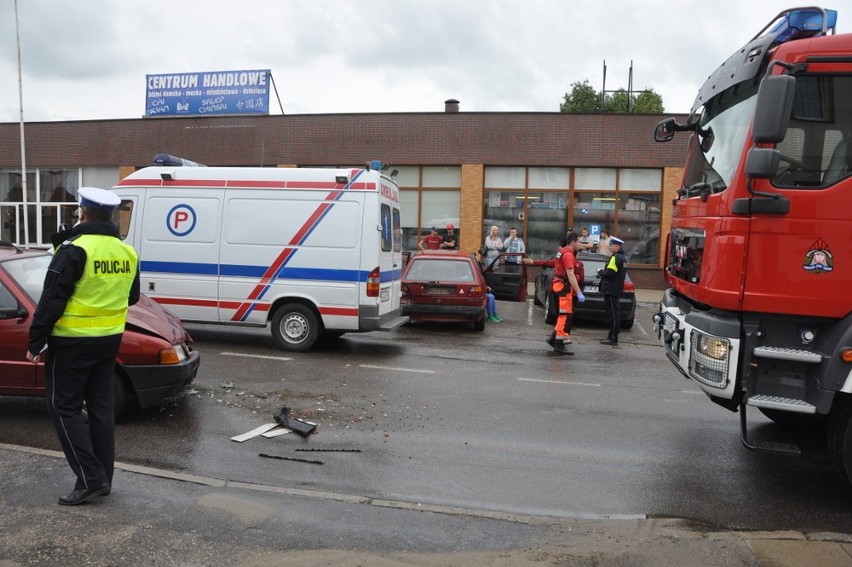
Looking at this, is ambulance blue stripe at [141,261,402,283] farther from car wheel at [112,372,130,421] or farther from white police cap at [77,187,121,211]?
white police cap at [77,187,121,211]

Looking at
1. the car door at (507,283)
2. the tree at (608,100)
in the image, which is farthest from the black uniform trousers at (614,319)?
the tree at (608,100)

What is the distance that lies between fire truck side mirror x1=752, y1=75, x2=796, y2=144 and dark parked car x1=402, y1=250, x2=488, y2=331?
8117 millimetres

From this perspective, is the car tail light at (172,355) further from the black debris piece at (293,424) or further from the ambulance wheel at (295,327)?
the ambulance wheel at (295,327)

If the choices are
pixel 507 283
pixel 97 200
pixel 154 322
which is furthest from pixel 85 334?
pixel 507 283

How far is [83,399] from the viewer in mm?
4363

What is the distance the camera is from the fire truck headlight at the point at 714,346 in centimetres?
480

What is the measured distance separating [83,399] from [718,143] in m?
4.89

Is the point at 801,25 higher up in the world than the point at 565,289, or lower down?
higher up

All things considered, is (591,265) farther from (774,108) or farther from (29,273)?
(29,273)

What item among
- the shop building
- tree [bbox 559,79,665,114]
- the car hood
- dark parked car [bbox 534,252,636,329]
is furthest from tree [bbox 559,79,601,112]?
the car hood

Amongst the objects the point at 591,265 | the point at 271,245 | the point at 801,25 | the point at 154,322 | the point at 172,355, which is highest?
the point at 801,25

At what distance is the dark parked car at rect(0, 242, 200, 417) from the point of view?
5.86m

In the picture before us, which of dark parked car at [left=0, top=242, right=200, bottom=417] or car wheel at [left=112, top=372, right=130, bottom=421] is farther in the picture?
car wheel at [left=112, top=372, right=130, bottom=421]

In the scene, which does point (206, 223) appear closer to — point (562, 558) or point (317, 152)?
point (562, 558)
